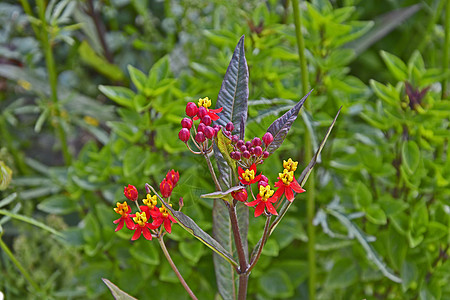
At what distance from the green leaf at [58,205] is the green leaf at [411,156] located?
48cm

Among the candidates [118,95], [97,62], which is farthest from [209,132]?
[97,62]

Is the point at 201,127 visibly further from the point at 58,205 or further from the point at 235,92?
the point at 58,205

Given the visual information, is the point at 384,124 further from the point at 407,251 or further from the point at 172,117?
the point at 172,117

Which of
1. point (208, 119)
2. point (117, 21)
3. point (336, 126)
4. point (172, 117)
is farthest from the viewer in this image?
point (117, 21)

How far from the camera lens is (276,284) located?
2.49 ft

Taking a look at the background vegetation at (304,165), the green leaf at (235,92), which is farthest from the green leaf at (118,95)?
the green leaf at (235,92)

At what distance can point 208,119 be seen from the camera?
0.39 metres

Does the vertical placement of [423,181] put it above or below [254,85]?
below

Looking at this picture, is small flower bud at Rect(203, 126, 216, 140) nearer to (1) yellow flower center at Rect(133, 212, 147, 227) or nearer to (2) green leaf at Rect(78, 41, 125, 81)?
(1) yellow flower center at Rect(133, 212, 147, 227)

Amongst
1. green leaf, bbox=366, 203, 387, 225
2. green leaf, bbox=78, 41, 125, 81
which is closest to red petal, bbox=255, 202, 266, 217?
green leaf, bbox=366, 203, 387, 225

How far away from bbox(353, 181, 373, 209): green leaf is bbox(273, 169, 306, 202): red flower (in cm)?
33

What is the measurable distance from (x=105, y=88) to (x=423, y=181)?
44 centimetres

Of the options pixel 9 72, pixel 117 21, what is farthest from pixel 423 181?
pixel 117 21

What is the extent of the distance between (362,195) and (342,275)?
13 cm
